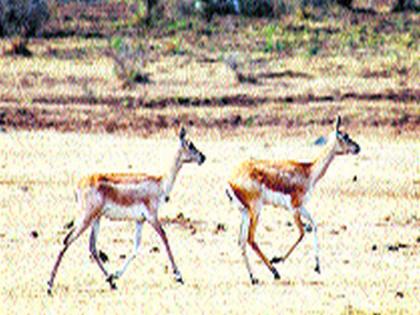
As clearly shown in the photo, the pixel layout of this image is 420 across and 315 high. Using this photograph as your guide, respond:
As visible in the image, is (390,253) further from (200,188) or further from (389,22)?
(389,22)

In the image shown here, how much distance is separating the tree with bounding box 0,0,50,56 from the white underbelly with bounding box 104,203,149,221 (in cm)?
1799

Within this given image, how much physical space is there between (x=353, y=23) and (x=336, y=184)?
49.0 feet

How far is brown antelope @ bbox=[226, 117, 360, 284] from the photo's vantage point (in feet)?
44.9

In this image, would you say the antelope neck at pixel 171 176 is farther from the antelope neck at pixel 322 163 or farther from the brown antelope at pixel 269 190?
Result: the antelope neck at pixel 322 163

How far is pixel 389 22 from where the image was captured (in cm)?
3403

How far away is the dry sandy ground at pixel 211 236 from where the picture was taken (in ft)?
41.7

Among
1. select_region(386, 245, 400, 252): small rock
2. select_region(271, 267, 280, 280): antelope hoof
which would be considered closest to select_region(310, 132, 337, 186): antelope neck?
select_region(271, 267, 280, 280): antelope hoof

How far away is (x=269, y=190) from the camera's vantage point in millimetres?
13852

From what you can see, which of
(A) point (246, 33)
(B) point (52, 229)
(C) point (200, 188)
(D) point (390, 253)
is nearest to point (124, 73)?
(A) point (246, 33)

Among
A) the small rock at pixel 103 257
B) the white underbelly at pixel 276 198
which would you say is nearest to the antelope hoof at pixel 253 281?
the white underbelly at pixel 276 198

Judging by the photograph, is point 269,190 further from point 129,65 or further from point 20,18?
point 20,18

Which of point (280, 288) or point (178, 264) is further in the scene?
point (178, 264)

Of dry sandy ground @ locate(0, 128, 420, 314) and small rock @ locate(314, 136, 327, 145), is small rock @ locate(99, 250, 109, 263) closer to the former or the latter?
dry sandy ground @ locate(0, 128, 420, 314)

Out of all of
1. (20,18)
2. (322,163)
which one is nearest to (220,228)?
(322,163)
